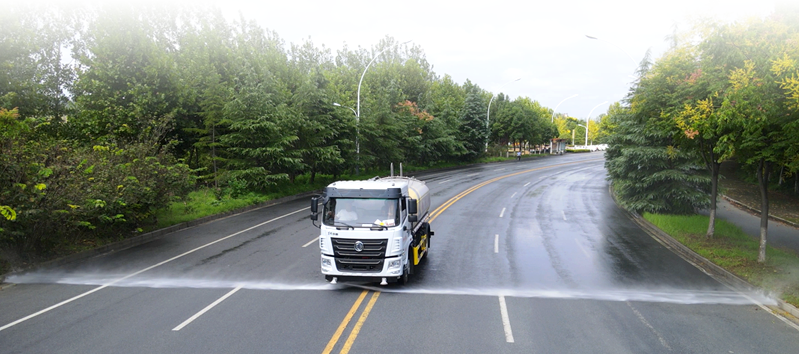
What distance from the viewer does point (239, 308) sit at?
9000 mm

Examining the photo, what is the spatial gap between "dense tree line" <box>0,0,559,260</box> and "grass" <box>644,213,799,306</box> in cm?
1703

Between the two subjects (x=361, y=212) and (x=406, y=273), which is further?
(x=406, y=273)

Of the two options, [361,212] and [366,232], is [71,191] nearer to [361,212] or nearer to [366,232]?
[361,212]

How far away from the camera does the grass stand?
428 inches

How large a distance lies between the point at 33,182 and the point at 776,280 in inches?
734

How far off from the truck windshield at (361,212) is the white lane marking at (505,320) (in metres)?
2.73

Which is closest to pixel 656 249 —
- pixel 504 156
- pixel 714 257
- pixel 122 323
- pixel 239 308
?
pixel 714 257

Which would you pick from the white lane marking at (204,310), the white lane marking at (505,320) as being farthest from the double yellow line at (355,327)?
the white lane marking at (204,310)

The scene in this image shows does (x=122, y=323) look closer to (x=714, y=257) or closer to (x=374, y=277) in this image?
(x=374, y=277)

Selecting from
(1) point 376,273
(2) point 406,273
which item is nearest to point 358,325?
(1) point 376,273

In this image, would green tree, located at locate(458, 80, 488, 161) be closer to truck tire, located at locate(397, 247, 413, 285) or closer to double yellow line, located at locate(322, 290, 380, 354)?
truck tire, located at locate(397, 247, 413, 285)

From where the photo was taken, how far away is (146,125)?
2436 centimetres

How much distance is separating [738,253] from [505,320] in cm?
980

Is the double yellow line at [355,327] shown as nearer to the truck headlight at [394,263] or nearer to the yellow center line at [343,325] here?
the yellow center line at [343,325]
